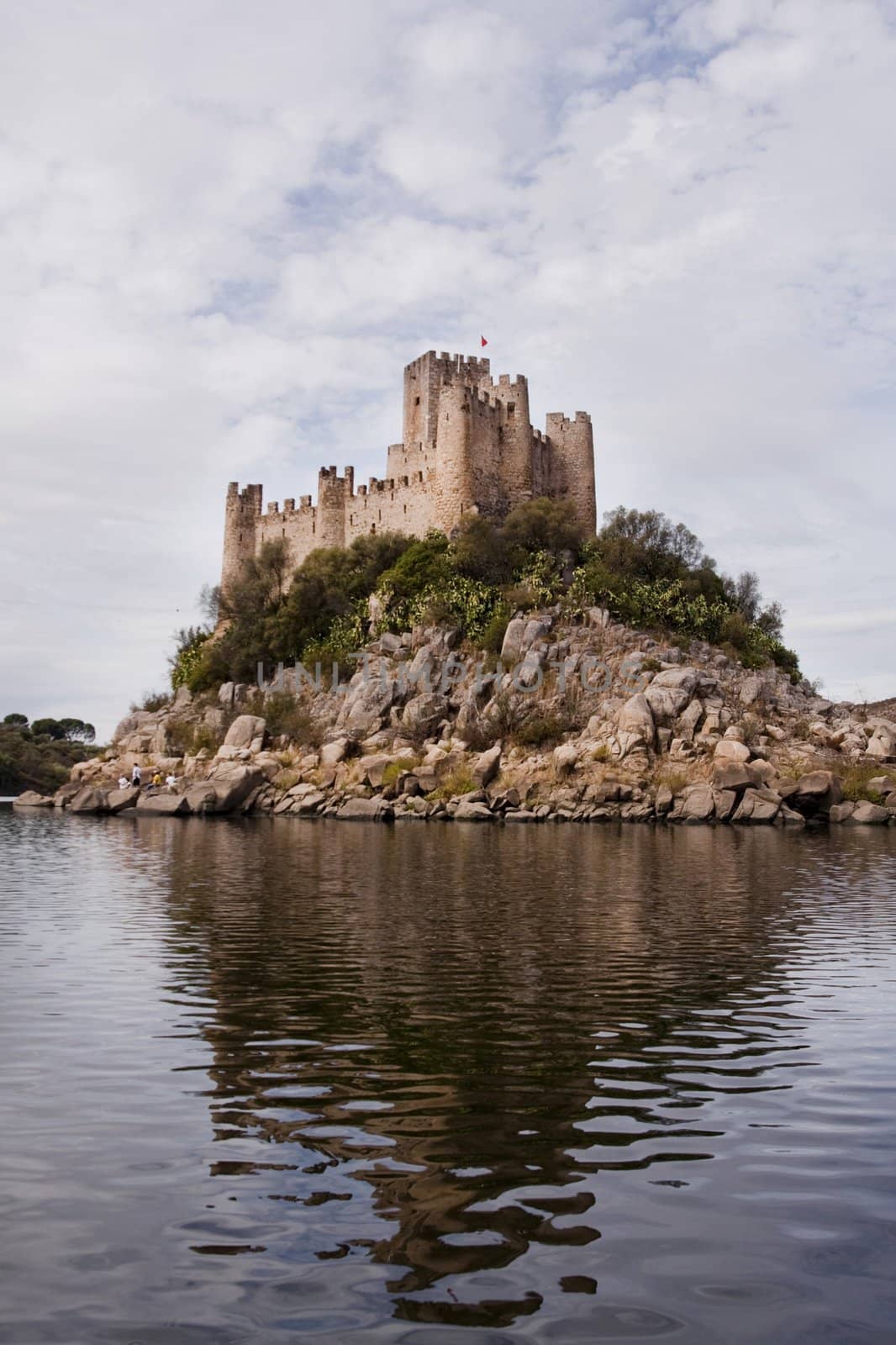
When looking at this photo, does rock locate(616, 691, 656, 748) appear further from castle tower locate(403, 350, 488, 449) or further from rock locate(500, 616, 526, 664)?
castle tower locate(403, 350, 488, 449)

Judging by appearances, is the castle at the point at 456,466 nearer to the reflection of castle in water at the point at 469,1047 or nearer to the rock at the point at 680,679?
the rock at the point at 680,679

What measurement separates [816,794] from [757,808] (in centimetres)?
210

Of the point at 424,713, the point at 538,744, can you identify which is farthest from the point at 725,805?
the point at 424,713

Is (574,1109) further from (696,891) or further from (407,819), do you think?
(407,819)

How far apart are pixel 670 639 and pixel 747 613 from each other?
12377 millimetres

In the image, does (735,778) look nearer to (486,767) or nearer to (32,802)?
(486,767)

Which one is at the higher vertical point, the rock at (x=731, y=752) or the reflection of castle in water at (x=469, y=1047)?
the rock at (x=731, y=752)

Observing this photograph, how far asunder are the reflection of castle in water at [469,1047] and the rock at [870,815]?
68.2 feet

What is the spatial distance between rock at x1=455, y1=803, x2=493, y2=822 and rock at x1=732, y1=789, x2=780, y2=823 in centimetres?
860

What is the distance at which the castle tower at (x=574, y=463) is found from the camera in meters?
59.1

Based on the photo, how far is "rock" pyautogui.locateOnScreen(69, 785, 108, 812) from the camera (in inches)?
1849

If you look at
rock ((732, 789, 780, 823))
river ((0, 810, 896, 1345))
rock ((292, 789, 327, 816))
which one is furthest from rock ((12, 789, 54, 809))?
river ((0, 810, 896, 1345))

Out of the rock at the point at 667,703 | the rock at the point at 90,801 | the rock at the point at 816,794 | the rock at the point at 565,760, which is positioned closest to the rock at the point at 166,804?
the rock at the point at 90,801

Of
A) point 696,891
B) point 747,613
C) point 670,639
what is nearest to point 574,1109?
point 696,891
